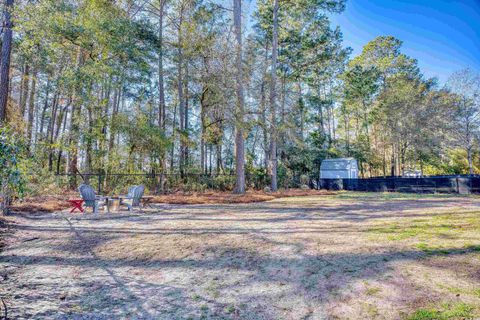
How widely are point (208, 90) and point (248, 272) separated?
13.1 m

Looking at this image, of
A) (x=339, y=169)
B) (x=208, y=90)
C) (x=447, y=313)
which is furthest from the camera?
(x=339, y=169)

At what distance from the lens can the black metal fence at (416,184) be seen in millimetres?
13120

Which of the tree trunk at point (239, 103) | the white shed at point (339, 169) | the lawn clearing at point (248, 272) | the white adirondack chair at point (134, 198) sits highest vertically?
the tree trunk at point (239, 103)

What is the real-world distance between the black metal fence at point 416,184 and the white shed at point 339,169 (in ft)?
3.41

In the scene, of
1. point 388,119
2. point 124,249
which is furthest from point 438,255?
point 388,119

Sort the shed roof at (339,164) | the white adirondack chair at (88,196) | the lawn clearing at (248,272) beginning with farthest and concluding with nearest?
the shed roof at (339,164), the white adirondack chair at (88,196), the lawn clearing at (248,272)

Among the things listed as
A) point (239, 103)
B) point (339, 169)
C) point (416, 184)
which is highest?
point (239, 103)

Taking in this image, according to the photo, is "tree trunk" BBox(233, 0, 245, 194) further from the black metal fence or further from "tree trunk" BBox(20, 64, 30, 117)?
"tree trunk" BBox(20, 64, 30, 117)

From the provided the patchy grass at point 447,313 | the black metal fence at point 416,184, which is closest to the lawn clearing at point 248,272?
the patchy grass at point 447,313

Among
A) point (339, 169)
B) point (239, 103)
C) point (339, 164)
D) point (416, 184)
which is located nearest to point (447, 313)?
point (239, 103)

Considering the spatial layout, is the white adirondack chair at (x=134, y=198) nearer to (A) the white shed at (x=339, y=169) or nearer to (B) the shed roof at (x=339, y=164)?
(A) the white shed at (x=339, y=169)

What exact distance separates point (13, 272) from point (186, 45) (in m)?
12.9

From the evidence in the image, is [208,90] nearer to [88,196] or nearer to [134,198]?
[134,198]

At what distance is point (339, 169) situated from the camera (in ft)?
67.9
